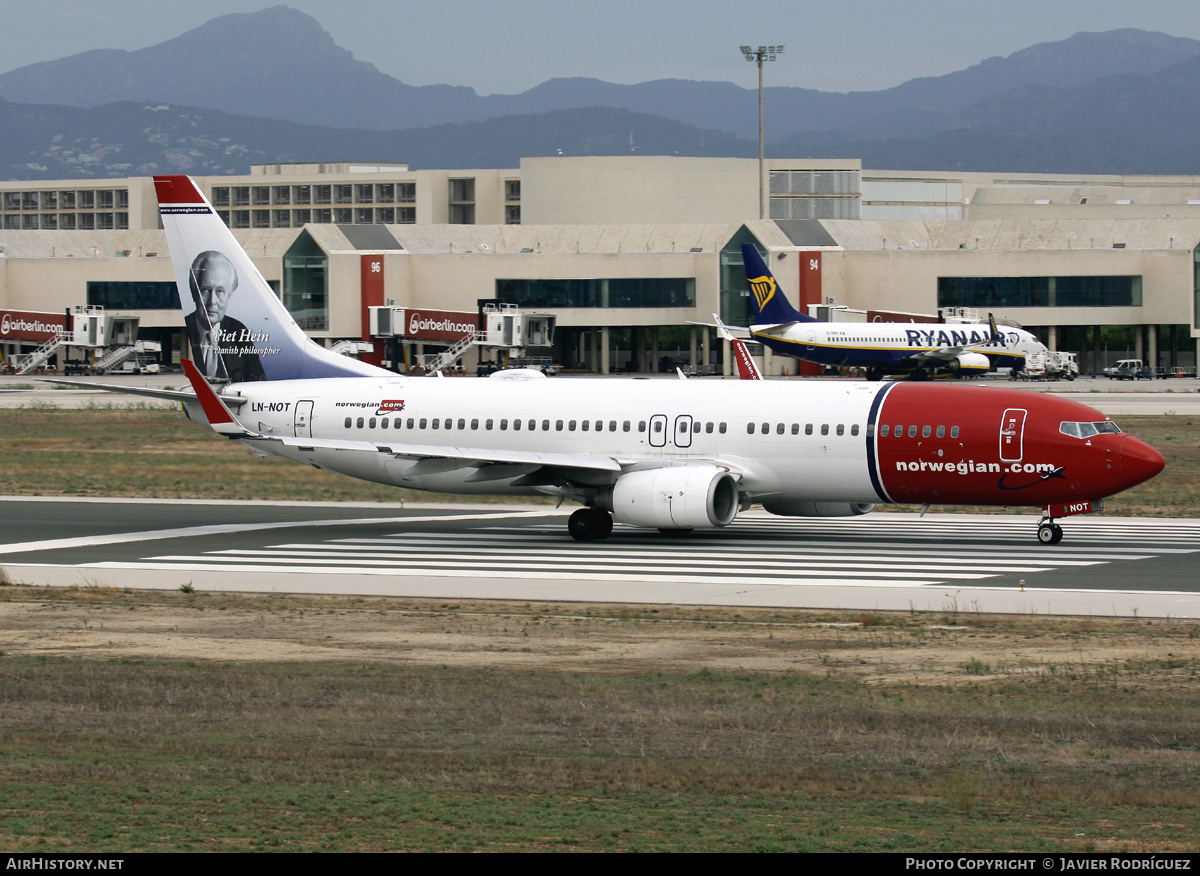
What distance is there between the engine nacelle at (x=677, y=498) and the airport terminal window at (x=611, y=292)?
92.2 meters

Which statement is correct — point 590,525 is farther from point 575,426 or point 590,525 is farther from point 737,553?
point 737,553

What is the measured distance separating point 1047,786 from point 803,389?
930 inches

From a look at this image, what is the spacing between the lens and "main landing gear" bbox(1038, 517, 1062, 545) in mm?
35406

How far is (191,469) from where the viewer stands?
53969 mm

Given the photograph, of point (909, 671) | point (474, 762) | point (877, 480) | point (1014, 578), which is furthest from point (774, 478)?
point (474, 762)

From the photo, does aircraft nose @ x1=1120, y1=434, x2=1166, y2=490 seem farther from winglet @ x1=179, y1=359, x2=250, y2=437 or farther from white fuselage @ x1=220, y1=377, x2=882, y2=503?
winglet @ x1=179, y1=359, x2=250, y2=437

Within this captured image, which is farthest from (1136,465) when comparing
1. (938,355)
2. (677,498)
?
(938,355)

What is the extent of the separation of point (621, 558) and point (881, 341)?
2917 inches

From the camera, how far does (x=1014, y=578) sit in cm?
3023

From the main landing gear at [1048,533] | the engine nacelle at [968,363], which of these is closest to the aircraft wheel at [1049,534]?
the main landing gear at [1048,533]

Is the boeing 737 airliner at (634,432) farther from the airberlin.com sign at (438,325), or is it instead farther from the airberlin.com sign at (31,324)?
the airberlin.com sign at (31,324)

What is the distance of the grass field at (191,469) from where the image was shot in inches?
1864

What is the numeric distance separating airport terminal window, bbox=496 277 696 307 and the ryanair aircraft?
19997 millimetres

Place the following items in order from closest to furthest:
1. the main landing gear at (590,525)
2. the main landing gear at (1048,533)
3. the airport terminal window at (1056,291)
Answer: the main landing gear at (1048,533), the main landing gear at (590,525), the airport terminal window at (1056,291)
